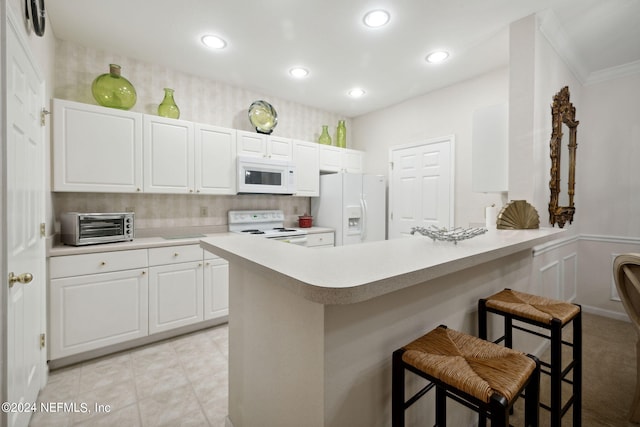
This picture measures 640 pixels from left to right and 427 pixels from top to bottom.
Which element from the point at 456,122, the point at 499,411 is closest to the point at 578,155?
the point at 456,122

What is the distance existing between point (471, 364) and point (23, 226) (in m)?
2.14

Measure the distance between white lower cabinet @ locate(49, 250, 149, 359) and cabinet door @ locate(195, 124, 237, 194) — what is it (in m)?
0.98

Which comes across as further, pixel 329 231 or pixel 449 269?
pixel 329 231

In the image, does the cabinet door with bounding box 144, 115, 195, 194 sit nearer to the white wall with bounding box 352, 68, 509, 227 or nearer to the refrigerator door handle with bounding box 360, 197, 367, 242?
the refrigerator door handle with bounding box 360, 197, 367, 242

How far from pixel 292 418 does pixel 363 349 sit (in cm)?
36

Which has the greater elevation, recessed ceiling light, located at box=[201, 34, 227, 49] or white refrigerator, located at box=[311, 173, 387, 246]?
recessed ceiling light, located at box=[201, 34, 227, 49]

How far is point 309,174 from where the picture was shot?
4.05 metres

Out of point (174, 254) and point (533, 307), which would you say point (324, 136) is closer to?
point (174, 254)

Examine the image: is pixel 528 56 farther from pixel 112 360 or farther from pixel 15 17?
pixel 112 360

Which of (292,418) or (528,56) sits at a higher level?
(528,56)

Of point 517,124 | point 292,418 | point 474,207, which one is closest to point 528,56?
point 517,124

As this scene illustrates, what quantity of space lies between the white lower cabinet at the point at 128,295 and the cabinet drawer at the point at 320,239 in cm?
117

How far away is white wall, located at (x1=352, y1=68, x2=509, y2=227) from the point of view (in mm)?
3262

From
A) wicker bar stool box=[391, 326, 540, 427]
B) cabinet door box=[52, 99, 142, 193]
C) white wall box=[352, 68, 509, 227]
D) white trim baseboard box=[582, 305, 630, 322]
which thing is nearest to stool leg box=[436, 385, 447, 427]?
wicker bar stool box=[391, 326, 540, 427]
